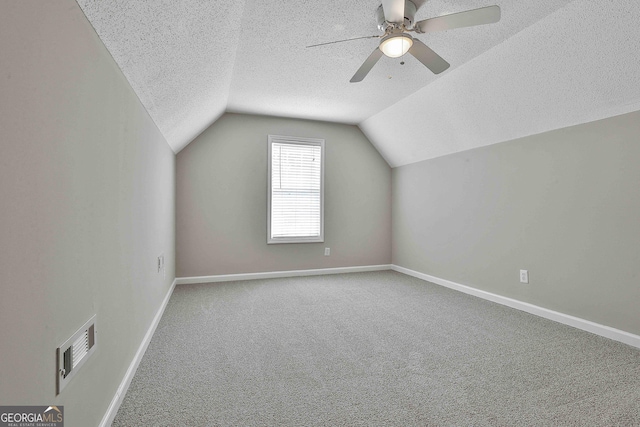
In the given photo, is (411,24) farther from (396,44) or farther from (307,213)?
(307,213)

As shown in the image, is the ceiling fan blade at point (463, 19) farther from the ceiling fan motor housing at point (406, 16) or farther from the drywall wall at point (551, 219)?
the drywall wall at point (551, 219)

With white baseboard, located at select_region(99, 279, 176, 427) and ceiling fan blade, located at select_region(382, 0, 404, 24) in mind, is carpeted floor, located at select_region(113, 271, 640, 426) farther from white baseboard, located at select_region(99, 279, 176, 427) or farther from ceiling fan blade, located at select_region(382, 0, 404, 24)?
ceiling fan blade, located at select_region(382, 0, 404, 24)

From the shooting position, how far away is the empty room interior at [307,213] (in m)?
1.04

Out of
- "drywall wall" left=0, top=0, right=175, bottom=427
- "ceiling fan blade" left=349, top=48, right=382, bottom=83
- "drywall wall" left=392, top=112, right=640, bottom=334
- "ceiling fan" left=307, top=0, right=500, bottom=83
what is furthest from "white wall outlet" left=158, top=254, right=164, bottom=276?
"drywall wall" left=392, top=112, right=640, bottom=334

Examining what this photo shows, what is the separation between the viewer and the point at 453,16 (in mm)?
1804

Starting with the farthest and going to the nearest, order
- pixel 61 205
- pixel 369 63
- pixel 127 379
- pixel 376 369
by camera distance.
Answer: pixel 369 63 → pixel 376 369 → pixel 127 379 → pixel 61 205

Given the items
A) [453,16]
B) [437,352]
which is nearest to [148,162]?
[453,16]

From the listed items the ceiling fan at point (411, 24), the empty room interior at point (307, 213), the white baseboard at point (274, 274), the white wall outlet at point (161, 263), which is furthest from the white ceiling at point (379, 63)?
the white baseboard at point (274, 274)

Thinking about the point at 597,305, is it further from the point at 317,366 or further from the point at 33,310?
the point at 33,310

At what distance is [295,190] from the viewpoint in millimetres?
4691

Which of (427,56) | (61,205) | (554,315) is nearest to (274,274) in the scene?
(554,315)

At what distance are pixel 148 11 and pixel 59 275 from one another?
3.78ft

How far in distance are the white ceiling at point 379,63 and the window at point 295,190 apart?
938mm

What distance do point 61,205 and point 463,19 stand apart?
7.07 feet
